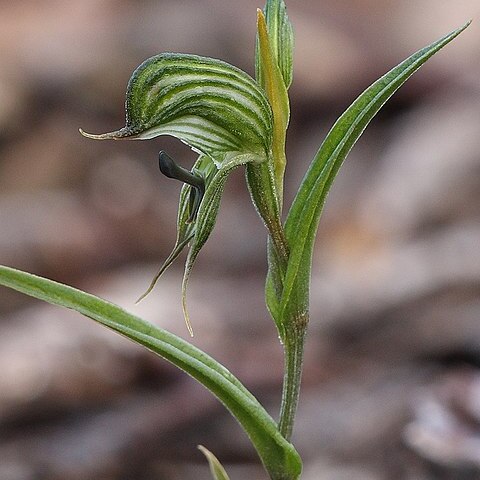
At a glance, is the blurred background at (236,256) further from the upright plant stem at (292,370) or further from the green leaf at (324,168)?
the green leaf at (324,168)

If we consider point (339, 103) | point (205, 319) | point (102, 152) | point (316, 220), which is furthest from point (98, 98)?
point (316, 220)

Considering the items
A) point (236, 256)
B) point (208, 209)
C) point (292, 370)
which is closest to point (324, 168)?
point (208, 209)

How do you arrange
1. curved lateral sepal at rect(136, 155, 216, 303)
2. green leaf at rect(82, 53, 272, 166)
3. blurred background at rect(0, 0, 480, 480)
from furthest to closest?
blurred background at rect(0, 0, 480, 480), curved lateral sepal at rect(136, 155, 216, 303), green leaf at rect(82, 53, 272, 166)

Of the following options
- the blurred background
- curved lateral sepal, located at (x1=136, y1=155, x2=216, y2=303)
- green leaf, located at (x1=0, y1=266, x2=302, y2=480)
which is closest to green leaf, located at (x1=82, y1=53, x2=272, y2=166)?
curved lateral sepal, located at (x1=136, y1=155, x2=216, y2=303)

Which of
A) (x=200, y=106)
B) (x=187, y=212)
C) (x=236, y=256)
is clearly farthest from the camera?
(x=236, y=256)

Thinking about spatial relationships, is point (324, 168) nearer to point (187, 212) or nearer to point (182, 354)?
point (187, 212)

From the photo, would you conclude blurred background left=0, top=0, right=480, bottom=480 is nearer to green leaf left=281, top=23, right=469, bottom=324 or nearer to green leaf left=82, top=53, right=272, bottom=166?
green leaf left=281, top=23, right=469, bottom=324

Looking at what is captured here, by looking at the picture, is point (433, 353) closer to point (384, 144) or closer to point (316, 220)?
point (316, 220)
